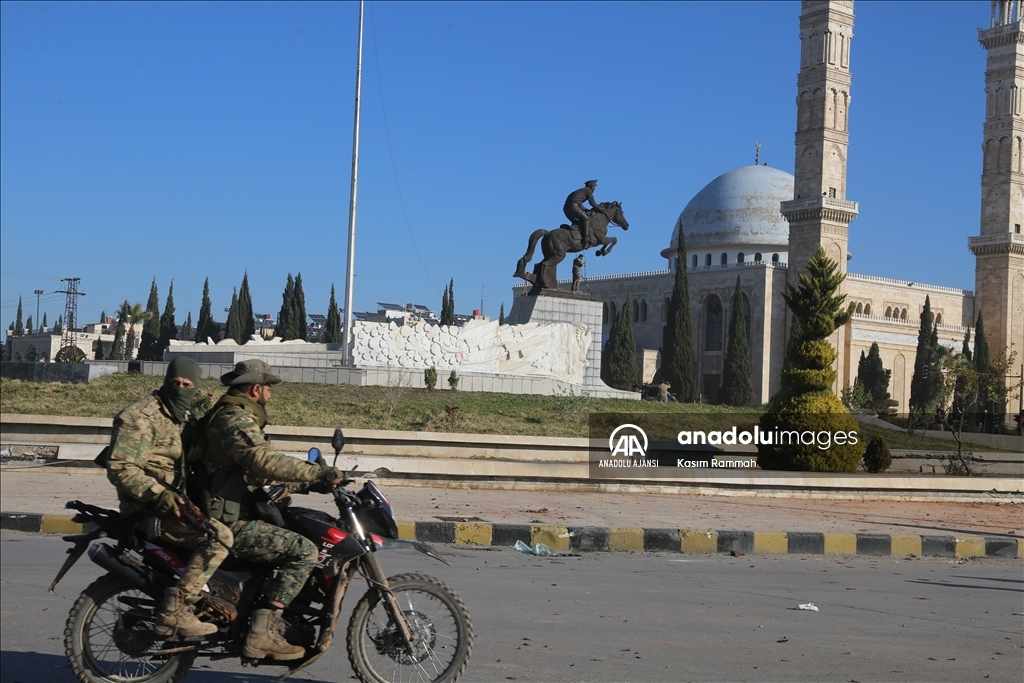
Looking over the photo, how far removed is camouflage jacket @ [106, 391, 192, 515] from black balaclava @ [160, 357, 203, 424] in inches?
1.6

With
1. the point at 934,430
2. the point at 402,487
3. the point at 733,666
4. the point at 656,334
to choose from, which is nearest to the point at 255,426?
the point at 733,666

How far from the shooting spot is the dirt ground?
10812mm

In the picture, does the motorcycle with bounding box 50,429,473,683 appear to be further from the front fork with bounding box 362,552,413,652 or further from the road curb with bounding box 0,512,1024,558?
the road curb with bounding box 0,512,1024,558

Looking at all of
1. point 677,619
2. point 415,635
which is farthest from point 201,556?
point 677,619

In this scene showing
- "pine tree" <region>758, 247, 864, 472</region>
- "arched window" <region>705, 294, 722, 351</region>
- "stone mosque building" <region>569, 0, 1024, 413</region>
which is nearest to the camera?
"pine tree" <region>758, 247, 864, 472</region>

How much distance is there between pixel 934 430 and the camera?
1185 inches

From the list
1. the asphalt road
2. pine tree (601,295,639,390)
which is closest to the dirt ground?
the asphalt road

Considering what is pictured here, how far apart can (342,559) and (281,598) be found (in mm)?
272

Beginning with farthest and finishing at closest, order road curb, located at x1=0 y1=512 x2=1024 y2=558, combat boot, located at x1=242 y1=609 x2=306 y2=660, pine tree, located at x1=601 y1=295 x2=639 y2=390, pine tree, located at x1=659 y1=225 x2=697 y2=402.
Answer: pine tree, located at x1=601 y1=295 x2=639 y2=390, pine tree, located at x1=659 y1=225 x2=697 y2=402, road curb, located at x1=0 y1=512 x2=1024 y2=558, combat boot, located at x1=242 y1=609 x2=306 y2=660

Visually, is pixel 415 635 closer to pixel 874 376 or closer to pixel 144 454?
pixel 144 454

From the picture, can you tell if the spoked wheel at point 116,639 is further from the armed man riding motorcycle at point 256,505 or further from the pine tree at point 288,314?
the pine tree at point 288,314

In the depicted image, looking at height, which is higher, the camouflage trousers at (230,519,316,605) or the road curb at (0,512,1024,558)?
the camouflage trousers at (230,519,316,605)

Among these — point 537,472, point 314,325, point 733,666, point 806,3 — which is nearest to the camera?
point 733,666

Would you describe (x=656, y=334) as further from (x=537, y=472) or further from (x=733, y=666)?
(x=733, y=666)
